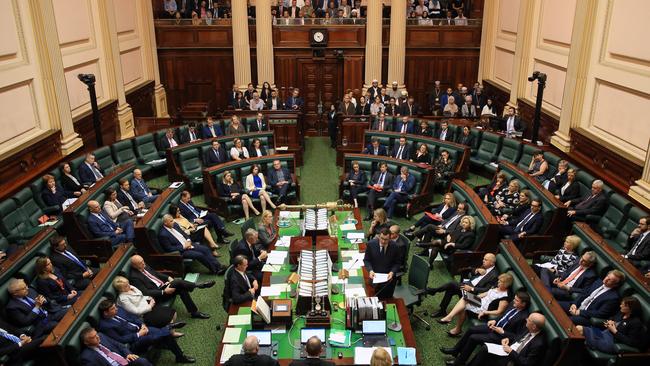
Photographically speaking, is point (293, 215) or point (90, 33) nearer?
point (293, 215)

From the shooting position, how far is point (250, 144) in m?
11.4

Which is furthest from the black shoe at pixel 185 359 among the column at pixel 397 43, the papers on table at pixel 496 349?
the column at pixel 397 43

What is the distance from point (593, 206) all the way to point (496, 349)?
3811mm

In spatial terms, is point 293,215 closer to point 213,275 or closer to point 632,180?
point 213,275

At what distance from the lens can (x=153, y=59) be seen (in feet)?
51.7

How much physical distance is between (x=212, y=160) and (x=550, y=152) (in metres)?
6.47

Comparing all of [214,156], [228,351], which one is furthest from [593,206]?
[214,156]

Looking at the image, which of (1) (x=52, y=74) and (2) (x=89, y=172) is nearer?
(2) (x=89, y=172)

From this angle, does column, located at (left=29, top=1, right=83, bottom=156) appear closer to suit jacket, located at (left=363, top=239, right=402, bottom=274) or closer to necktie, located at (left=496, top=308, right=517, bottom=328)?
suit jacket, located at (left=363, top=239, right=402, bottom=274)

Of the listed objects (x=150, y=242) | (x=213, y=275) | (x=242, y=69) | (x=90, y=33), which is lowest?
(x=213, y=275)

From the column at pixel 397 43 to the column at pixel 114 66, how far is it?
7.24 m

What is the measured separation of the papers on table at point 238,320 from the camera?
17.4ft

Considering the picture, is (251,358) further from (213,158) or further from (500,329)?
(213,158)

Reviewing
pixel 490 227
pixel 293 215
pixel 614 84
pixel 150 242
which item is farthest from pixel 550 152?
pixel 150 242
